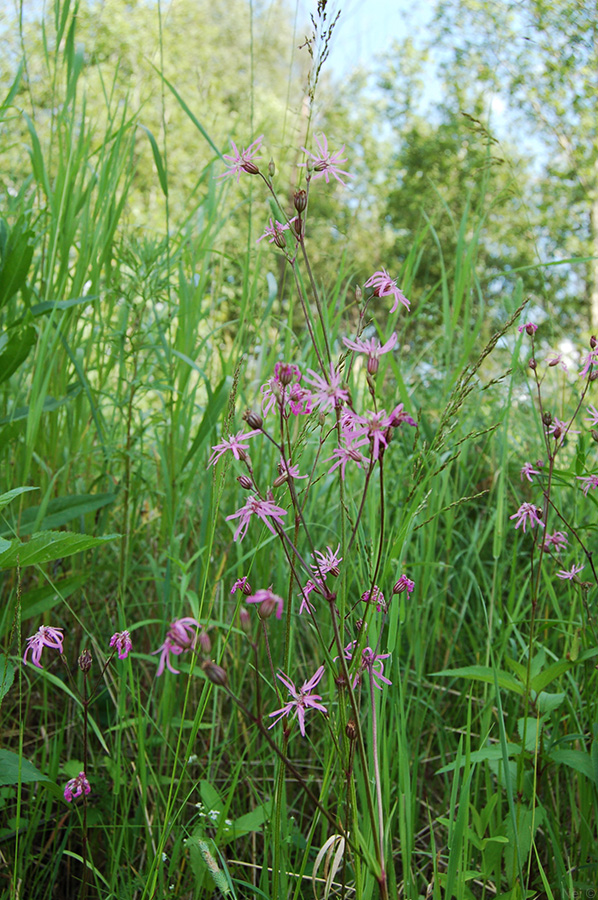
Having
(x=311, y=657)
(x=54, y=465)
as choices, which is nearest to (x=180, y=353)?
(x=54, y=465)

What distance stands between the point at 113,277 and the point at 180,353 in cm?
35

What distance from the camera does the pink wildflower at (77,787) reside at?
0.84m

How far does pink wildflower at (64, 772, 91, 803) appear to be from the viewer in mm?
844

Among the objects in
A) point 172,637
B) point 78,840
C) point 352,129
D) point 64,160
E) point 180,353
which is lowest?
point 78,840

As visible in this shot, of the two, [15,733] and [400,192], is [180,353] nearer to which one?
[15,733]

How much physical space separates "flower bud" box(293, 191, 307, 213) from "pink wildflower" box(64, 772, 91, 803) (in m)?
0.71

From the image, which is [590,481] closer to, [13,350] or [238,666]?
[238,666]

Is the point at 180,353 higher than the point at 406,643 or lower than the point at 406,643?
higher

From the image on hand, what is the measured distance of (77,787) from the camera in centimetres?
88

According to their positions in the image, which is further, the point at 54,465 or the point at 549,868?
the point at 54,465

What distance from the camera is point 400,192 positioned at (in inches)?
583

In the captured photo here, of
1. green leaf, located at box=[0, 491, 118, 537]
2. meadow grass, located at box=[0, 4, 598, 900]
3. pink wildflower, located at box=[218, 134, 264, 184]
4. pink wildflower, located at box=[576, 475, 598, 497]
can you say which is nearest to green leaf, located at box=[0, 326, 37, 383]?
meadow grass, located at box=[0, 4, 598, 900]

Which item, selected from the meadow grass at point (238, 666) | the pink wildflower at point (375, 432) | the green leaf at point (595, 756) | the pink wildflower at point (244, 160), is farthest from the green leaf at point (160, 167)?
the green leaf at point (595, 756)

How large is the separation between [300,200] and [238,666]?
90cm
